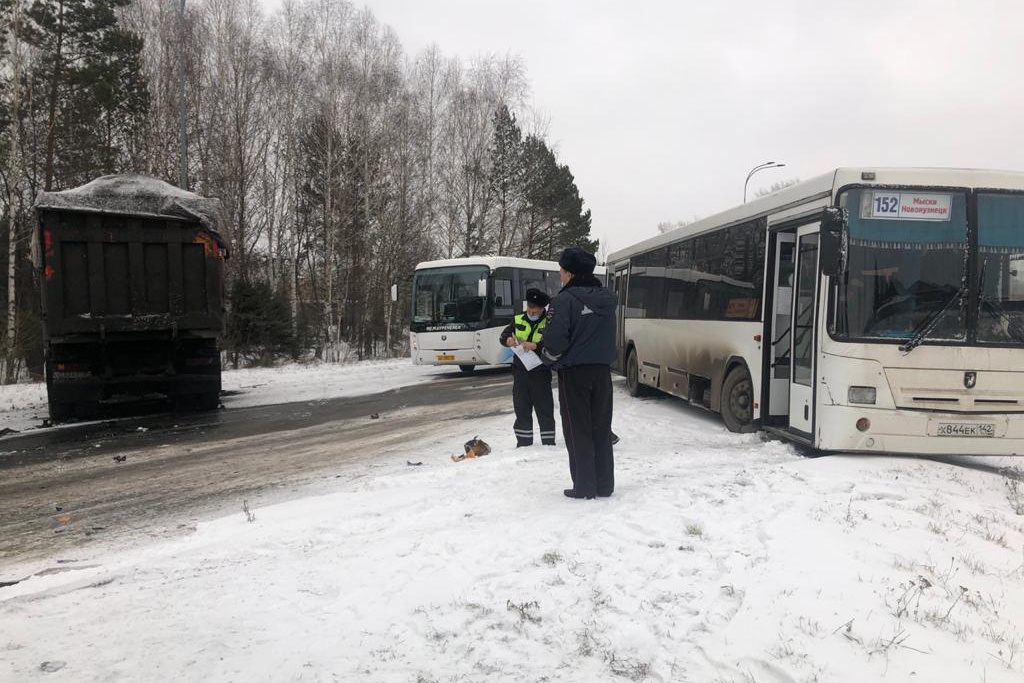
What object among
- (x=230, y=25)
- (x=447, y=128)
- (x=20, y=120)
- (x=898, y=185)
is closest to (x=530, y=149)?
(x=447, y=128)

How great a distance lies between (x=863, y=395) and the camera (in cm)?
670

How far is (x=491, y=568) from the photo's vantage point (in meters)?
4.11

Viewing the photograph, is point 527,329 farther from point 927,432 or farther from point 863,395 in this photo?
point 927,432

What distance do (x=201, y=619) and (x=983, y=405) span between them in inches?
275

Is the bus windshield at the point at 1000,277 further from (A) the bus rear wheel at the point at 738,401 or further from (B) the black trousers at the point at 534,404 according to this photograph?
(B) the black trousers at the point at 534,404

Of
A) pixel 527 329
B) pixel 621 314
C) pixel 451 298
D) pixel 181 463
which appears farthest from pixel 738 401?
pixel 451 298

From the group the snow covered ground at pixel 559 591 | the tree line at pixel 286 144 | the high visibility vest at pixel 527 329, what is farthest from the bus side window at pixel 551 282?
the snow covered ground at pixel 559 591

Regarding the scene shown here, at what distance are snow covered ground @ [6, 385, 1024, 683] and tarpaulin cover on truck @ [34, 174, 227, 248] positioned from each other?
306 inches

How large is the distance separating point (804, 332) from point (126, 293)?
10141 mm

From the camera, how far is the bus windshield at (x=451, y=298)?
18.5m

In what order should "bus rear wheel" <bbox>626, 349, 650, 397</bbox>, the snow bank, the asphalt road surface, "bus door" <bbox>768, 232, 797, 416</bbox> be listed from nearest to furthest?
the asphalt road surface
"bus door" <bbox>768, 232, 797, 416</bbox>
"bus rear wheel" <bbox>626, 349, 650, 397</bbox>
the snow bank

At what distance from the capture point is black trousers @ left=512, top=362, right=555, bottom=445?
7785 millimetres

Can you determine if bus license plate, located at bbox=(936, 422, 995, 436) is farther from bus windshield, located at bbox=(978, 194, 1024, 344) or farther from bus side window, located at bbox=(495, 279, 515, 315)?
bus side window, located at bbox=(495, 279, 515, 315)

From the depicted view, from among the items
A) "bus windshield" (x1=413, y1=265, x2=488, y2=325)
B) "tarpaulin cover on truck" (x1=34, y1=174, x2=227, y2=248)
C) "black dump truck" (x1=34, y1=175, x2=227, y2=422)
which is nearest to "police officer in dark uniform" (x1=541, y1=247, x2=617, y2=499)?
"black dump truck" (x1=34, y1=175, x2=227, y2=422)
